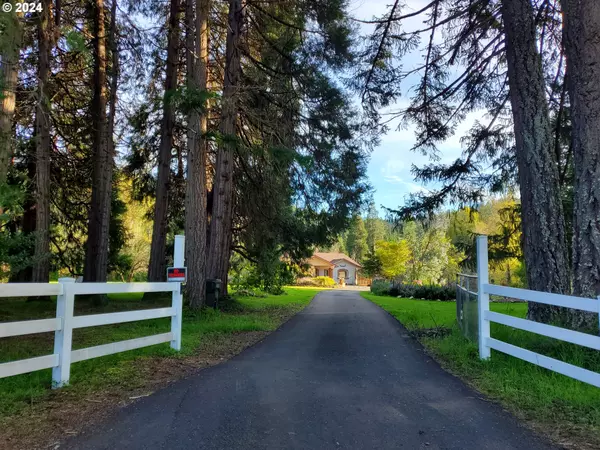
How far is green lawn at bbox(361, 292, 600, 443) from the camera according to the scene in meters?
3.94

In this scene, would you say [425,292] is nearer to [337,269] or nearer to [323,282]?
[323,282]

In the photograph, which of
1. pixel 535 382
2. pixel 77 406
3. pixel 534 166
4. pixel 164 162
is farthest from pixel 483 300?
pixel 164 162

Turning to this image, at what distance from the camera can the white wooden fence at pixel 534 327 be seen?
14.1ft

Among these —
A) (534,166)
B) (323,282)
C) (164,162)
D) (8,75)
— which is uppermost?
(164,162)

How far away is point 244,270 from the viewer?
2408cm

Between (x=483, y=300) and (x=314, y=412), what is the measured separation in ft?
11.8

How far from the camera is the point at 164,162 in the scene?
15.2 metres

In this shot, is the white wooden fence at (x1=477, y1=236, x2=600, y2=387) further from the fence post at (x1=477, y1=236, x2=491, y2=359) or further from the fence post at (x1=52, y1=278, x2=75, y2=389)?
the fence post at (x1=52, y1=278, x2=75, y2=389)

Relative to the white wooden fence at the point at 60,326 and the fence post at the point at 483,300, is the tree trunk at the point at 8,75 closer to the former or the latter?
the white wooden fence at the point at 60,326

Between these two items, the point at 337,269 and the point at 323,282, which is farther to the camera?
the point at 337,269

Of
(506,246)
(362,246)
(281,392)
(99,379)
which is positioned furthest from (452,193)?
(362,246)

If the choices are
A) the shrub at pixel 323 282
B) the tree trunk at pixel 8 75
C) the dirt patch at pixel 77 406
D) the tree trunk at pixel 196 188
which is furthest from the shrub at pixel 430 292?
the shrub at pixel 323 282

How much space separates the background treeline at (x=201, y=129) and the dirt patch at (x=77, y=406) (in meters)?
5.67

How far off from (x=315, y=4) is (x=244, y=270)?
14.9m
